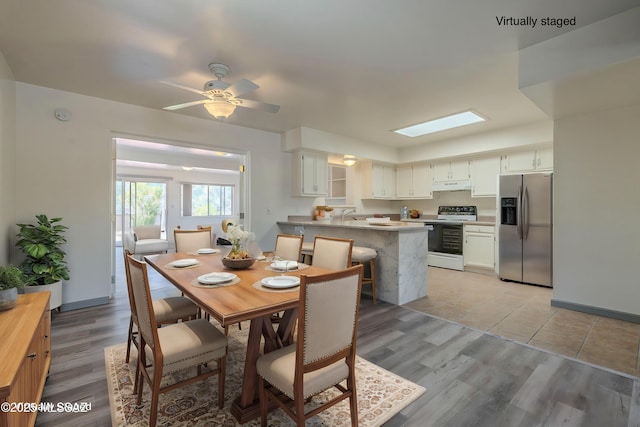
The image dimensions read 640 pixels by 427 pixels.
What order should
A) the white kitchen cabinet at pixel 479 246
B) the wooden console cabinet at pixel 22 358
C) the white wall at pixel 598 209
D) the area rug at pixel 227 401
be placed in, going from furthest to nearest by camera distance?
the white kitchen cabinet at pixel 479 246 < the white wall at pixel 598 209 < the area rug at pixel 227 401 < the wooden console cabinet at pixel 22 358

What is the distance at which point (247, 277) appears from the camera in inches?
77.5

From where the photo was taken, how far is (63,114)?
10.6ft

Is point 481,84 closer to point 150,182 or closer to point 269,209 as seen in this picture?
point 269,209

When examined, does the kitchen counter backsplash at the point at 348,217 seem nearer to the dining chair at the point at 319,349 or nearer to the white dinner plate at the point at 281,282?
the white dinner plate at the point at 281,282

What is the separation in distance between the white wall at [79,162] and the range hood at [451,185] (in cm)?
462

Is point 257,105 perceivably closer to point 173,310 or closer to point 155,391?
point 173,310

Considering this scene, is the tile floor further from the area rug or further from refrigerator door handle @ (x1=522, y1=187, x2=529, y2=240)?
the area rug

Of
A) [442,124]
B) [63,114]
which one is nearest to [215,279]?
[63,114]

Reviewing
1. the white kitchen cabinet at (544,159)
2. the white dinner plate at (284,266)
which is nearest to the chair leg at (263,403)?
the white dinner plate at (284,266)

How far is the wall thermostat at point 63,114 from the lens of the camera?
3.21 metres

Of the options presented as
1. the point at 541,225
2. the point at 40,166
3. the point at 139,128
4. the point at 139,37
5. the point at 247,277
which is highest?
the point at 139,37

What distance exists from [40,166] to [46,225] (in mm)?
719

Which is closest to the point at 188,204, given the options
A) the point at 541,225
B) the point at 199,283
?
the point at 199,283

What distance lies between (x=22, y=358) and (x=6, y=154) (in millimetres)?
2554
